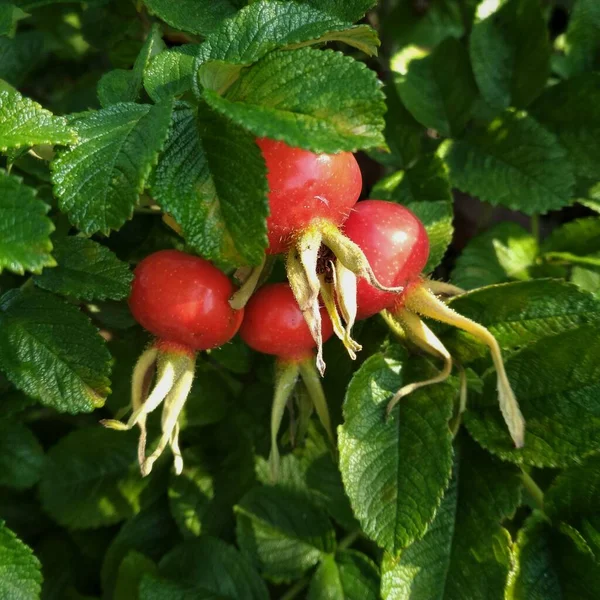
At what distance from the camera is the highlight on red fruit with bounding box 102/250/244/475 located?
113 cm

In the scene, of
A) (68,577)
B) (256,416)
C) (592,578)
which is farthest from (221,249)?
(68,577)

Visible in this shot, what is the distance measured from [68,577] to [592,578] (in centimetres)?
120

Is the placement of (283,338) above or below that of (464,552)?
above

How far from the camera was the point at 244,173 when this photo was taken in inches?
35.9

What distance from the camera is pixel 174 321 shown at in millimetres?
1142

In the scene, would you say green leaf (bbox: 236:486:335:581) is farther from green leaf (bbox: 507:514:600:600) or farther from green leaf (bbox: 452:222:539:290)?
green leaf (bbox: 452:222:539:290)

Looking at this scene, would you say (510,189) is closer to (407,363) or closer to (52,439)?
(407,363)

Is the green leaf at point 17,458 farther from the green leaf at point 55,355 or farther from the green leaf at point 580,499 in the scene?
the green leaf at point 580,499

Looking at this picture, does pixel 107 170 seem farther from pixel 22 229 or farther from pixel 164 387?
pixel 164 387

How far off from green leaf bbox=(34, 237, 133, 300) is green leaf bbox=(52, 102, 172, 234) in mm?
221

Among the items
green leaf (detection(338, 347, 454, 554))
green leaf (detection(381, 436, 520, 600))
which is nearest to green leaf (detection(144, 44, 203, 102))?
green leaf (detection(338, 347, 454, 554))

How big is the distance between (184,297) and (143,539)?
2.59ft

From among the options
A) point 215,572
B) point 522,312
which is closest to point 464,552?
point 522,312

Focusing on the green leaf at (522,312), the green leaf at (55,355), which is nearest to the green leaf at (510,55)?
the green leaf at (522,312)
